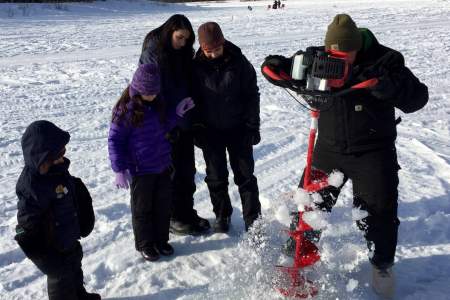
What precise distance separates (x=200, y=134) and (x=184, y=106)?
38cm

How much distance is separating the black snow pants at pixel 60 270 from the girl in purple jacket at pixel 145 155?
61 cm

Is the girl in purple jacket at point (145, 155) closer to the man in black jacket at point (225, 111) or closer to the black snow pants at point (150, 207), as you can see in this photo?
the black snow pants at point (150, 207)

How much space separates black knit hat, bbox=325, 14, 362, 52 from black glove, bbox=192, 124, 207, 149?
1351 millimetres

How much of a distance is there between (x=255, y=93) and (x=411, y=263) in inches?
69.6

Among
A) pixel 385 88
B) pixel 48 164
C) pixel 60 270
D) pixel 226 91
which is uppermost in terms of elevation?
pixel 385 88

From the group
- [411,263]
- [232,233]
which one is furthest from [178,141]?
[411,263]

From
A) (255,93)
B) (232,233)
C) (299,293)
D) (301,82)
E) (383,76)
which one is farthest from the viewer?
(232,233)

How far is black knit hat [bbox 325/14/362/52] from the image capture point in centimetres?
262

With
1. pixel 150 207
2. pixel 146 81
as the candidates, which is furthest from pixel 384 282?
pixel 146 81

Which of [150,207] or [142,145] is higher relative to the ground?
[142,145]

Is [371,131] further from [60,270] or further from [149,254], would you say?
[60,270]

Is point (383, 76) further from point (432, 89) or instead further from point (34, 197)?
point (432, 89)

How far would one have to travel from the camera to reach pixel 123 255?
3.65 m

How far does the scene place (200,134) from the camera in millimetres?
3734
